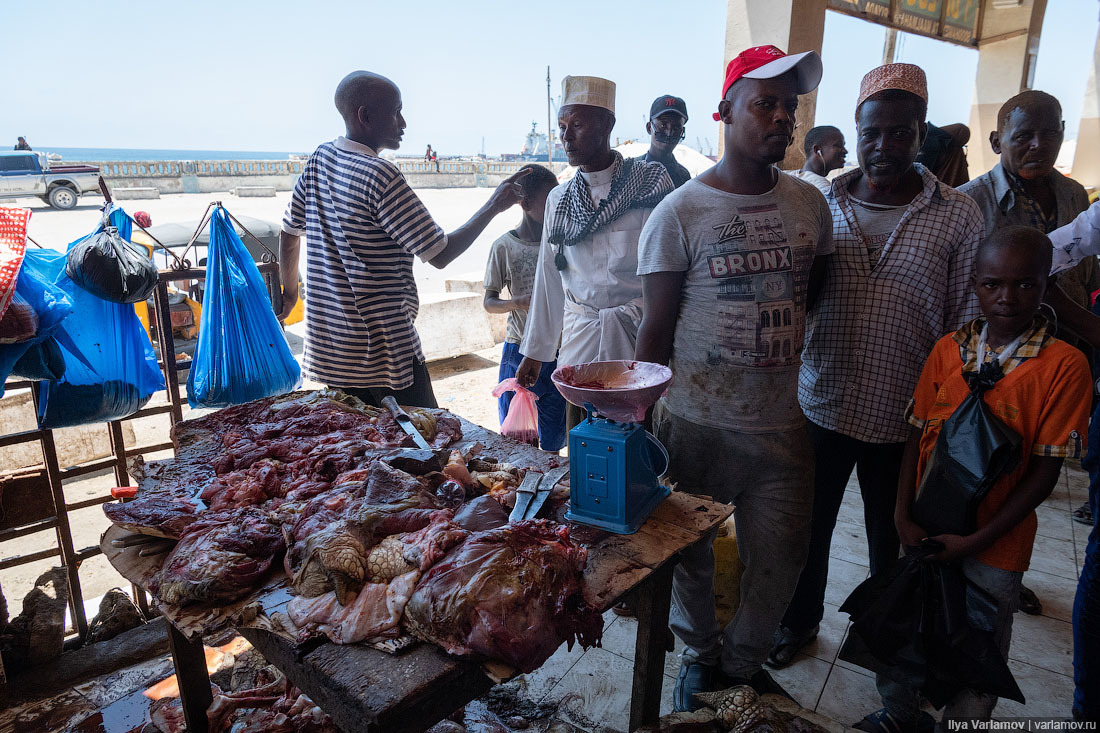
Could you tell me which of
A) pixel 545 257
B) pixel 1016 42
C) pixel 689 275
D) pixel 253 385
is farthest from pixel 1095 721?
pixel 1016 42

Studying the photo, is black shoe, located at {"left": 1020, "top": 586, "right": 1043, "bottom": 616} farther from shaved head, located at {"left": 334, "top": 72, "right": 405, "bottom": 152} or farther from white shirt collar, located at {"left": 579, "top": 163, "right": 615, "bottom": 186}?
shaved head, located at {"left": 334, "top": 72, "right": 405, "bottom": 152}

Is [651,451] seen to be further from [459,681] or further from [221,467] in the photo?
[221,467]

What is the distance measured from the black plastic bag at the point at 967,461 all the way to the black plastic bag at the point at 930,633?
17 cm

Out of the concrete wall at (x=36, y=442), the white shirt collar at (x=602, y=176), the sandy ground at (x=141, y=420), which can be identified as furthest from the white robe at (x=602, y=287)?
the concrete wall at (x=36, y=442)

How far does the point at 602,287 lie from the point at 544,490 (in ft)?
4.17

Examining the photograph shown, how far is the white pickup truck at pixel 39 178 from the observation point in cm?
2281

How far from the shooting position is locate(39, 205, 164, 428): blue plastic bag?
2857 mm

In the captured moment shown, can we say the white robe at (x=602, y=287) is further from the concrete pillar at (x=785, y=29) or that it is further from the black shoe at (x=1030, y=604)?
the concrete pillar at (x=785, y=29)

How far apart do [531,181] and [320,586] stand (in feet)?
8.86

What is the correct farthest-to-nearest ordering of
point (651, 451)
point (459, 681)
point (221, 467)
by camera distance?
point (221, 467)
point (651, 451)
point (459, 681)

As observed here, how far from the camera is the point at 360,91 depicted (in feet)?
10.0

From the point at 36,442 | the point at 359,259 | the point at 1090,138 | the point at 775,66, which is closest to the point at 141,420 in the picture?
the point at 36,442

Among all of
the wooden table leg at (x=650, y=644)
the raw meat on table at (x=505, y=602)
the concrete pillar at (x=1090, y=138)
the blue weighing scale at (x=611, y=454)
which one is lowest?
the wooden table leg at (x=650, y=644)

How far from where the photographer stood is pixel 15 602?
3.94 meters
